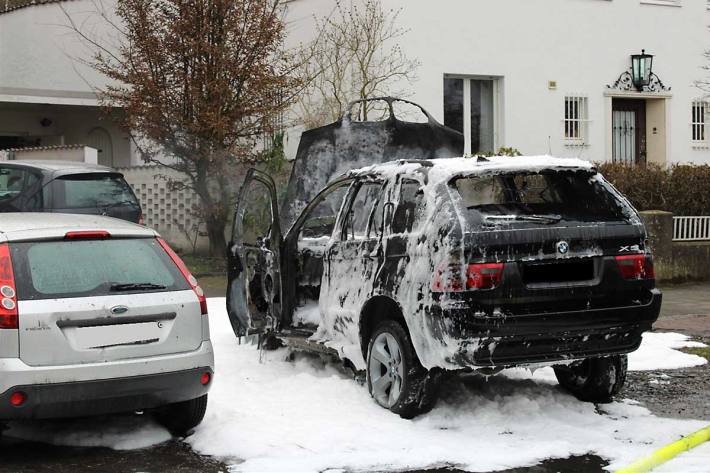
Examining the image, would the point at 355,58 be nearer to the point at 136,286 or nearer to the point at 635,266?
the point at 635,266

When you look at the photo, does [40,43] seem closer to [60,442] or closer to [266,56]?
[266,56]

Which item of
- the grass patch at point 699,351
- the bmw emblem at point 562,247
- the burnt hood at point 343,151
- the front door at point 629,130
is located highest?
the front door at point 629,130

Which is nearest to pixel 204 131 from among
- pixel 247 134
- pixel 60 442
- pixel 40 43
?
pixel 247 134

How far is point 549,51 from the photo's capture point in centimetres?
1859

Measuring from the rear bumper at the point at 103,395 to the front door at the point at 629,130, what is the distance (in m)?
15.2

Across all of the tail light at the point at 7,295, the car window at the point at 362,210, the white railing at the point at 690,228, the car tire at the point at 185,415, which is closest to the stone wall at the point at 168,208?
the white railing at the point at 690,228

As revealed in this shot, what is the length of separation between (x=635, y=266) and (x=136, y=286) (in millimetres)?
3222

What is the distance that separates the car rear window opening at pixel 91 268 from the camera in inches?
230

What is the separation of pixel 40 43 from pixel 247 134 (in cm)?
874

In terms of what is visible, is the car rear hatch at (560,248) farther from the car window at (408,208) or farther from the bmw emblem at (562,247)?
the car window at (408,208)

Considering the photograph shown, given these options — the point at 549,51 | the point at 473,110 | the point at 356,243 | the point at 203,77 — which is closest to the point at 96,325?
the point at 356,243

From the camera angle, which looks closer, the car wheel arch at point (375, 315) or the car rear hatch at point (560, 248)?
the car rear hatch at point (560, 248)

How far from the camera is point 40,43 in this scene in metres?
22.9

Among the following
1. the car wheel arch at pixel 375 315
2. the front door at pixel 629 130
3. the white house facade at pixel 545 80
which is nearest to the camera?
the car wheel arch at pixel 375 315
